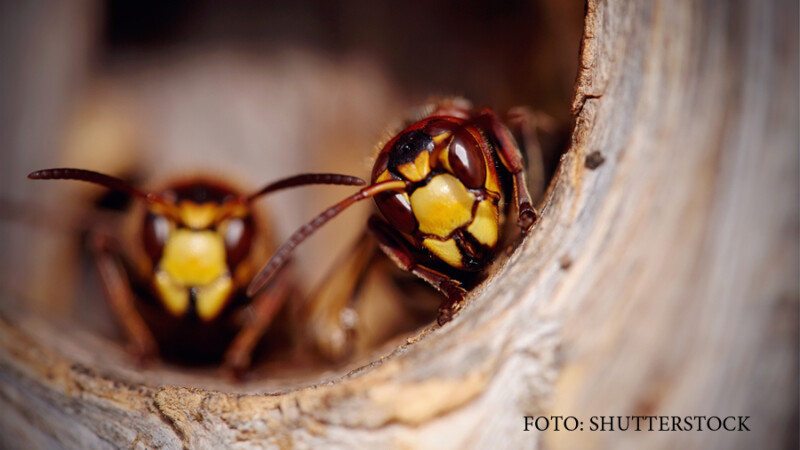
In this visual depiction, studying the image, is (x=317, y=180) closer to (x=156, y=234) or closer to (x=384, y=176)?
(x=384, y=176)

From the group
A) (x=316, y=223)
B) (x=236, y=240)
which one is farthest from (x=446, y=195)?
(x=236, y=240)

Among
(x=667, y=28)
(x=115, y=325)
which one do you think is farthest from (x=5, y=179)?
(x=667, y=28)

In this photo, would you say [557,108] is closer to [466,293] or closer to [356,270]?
[356,270]

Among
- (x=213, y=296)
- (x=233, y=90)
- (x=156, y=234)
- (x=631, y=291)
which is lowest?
(x=631, y=291)

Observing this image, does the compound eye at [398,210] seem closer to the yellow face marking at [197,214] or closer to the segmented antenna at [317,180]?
the segmented antenna at [317,180]

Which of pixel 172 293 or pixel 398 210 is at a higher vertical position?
pixel 398 210
